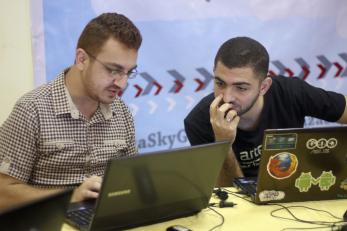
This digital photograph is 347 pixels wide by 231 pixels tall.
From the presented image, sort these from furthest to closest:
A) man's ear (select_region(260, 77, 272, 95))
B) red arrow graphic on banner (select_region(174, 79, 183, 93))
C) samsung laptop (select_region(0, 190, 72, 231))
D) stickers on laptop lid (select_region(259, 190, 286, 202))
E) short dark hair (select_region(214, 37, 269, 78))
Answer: red arrow graphic on banner (select_region(174, 79, 183, 93)) < man's ear (select_region(260, 77, 272, 95)) < short dark hair (select_region(214, 37, 269, 78)) < stickers on laptop lid (select_region(259, 190, 286, 202)) < samsung laptop (select_region(0, 190, 72, 231))

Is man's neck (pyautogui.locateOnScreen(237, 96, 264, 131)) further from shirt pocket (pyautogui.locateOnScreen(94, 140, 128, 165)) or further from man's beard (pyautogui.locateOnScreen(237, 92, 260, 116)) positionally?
shirt pocket (pyautogui.locateOnScreen(94, 140, 128, 165))

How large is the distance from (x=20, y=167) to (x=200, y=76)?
3.97ft

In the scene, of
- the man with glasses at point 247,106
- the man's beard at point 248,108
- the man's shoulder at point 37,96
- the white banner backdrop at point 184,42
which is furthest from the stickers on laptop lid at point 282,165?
the white banner backdrop at point 184,42

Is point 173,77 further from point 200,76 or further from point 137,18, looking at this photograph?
point 137,18

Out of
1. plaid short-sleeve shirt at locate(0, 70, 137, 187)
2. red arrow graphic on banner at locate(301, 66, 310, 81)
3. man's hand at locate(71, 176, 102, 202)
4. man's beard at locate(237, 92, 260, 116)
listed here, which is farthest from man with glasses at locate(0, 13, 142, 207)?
red arrow graphic on banner at locate(301, 66, 310, 81)

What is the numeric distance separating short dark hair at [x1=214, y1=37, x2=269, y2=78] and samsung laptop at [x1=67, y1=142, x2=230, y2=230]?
0.65m

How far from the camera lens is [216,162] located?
4.45ft

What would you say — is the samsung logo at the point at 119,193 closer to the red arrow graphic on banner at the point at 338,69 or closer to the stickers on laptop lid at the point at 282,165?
the stickers on laptop lid at the point at 282,165

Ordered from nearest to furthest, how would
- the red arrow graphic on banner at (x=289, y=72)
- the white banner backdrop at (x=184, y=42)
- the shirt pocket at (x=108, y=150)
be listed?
the shirt pocket at (x=108, y=150) < the white banner backdrop at (x=184, y=42) < the red arrow graphic on banner at (x=289, y=72)

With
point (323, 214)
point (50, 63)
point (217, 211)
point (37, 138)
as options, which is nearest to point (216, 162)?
point (217, 211)

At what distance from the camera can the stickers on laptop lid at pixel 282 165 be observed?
1.47 m

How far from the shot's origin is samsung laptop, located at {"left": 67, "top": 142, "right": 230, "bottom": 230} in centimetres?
118

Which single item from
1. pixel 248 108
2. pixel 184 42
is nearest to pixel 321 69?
pixel 184 42

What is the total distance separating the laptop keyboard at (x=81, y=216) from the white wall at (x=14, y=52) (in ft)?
3.04
